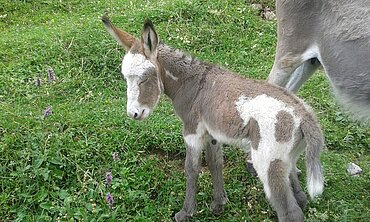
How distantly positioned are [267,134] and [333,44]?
1212mm

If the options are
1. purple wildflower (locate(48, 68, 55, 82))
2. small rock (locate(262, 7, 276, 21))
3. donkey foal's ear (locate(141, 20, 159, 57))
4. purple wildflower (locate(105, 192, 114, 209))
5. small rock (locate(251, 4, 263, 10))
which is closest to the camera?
donkey foal's ear (locate(141, 20, 159, 57))

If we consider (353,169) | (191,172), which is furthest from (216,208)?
(353,169)

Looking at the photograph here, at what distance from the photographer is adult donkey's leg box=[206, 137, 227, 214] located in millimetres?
4438

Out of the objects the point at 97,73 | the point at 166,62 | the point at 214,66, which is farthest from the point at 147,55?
the point at 97,73

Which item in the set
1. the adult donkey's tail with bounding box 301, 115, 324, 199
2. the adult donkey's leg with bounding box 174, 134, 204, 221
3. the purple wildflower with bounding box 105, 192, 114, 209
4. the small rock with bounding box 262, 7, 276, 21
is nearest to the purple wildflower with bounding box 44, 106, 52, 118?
the purple wildflower with bounding box 105, 192, 114, 209

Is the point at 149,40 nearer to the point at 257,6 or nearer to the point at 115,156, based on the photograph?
the point at 115,156

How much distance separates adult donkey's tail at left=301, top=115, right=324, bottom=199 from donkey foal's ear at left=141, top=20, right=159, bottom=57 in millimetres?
1138

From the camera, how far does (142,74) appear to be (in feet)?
13.5

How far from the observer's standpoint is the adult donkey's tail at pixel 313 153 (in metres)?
3.63

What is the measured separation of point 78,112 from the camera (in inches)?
211

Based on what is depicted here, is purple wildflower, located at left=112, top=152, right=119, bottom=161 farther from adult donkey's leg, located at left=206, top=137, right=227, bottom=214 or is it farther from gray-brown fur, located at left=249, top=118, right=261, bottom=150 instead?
gray-brown fur, located at left=249, top=118, right=261, bottom=150

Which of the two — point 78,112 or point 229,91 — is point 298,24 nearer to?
point 229,91

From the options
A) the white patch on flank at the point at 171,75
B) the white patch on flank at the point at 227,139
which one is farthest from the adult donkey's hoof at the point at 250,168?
the white patch on flank at the point at 171,75

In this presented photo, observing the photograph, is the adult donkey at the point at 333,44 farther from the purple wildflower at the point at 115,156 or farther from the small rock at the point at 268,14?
the small rock at the point at 268,14
